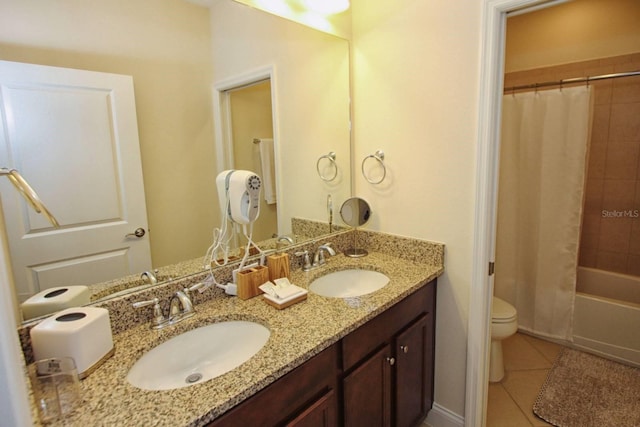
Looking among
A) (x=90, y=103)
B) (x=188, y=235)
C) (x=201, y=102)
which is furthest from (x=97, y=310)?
(x=201, y=102)

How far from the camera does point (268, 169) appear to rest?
1.64 metres

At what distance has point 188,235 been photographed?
52.8 inches

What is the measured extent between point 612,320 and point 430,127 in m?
1.95

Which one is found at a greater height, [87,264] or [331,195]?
[331,195]

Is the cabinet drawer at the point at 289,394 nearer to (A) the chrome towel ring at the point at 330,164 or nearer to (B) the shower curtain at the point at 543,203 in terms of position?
(A) the chrome towel ring at the point at 330,164

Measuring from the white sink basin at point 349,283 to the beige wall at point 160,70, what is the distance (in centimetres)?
59

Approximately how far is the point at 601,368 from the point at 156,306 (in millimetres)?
2676

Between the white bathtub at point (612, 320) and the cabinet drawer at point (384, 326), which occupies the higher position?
the cabinet drawer at point (384, 326)

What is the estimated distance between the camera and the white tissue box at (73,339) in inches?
34.3

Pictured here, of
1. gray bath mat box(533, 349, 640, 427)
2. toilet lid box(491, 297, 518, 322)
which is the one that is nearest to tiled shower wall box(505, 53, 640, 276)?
gray bath mat box(533, 349, 640, 427)

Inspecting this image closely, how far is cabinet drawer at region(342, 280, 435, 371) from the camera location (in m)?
1.21

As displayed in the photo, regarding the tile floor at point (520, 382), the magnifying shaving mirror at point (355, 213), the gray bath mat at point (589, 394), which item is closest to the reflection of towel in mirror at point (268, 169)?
the magnifying shaving mirror at point (355, 213)

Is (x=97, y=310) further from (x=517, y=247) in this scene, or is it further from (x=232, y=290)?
(x=517, y=247)

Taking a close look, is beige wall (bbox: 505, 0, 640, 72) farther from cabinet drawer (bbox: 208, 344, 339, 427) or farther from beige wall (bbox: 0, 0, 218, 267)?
cabinet drawer (bbox: 208, 344, 339, 427)
